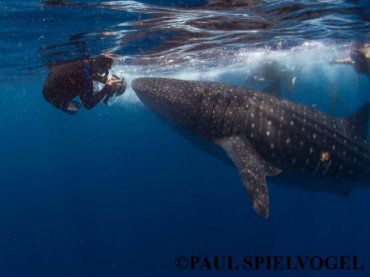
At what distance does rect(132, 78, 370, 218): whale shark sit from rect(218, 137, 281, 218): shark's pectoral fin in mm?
31

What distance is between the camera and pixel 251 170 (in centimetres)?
450

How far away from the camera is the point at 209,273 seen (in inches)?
761

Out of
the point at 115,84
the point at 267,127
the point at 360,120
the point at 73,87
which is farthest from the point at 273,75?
the point at 73,87

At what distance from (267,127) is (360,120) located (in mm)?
2964

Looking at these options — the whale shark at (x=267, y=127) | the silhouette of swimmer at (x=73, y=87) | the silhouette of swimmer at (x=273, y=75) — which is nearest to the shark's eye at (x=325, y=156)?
the whale shark at (x=267, y=127)

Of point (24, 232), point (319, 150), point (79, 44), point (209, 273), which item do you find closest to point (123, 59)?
point (79, 44)

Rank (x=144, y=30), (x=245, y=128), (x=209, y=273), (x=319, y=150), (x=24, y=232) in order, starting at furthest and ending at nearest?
(x=24, y=232)
(x=209, y=273)
(x=144, y=30)
(x=319, y=150)
(x=245, y=128)

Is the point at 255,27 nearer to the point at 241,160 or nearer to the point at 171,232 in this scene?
the point at 241,160

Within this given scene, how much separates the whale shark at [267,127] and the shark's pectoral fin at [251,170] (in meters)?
0.03

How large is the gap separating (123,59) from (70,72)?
11646 millimetres

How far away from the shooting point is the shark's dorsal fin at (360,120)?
6.53 metres

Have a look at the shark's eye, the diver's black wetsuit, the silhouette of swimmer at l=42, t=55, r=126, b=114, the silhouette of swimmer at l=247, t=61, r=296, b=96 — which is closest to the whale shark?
the shark's eye

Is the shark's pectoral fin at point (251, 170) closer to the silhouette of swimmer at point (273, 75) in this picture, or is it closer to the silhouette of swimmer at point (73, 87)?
the silhouette of swimmer at point (73, 87)

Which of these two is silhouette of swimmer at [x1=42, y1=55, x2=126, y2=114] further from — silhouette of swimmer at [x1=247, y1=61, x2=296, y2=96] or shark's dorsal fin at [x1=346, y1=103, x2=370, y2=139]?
silhouette of swimmer at [x1=247, y1=61, x2=296, y2=96]
